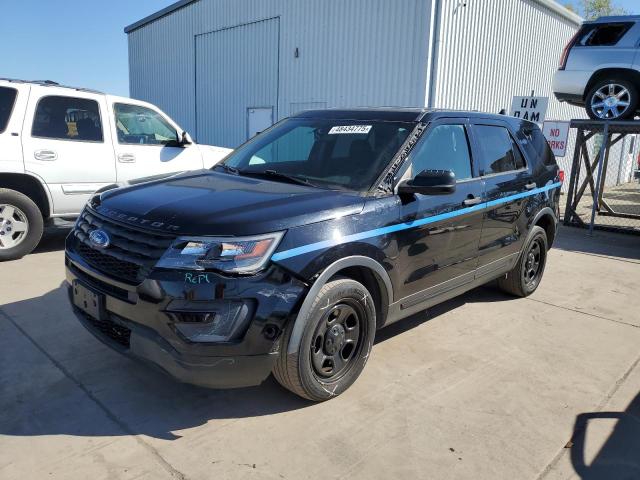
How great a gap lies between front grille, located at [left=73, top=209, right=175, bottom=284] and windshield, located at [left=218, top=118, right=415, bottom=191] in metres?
1.12

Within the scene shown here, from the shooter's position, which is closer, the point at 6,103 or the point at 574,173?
the point at 6,103

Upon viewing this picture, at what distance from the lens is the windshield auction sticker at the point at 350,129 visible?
12.7ft

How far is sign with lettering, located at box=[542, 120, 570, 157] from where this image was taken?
10.2m

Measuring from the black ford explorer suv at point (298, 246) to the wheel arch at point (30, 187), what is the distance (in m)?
3.03

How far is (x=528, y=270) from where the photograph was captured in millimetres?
5484

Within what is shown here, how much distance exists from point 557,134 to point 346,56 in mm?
5387

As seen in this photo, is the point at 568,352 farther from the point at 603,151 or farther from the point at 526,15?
the point at 526,15

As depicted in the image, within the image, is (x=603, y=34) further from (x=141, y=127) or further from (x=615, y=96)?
(x=141, y=127)

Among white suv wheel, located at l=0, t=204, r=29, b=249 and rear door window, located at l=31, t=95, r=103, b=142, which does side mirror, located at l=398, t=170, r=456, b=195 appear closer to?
rear door window, located at l=31, t=95, r=103, b=142

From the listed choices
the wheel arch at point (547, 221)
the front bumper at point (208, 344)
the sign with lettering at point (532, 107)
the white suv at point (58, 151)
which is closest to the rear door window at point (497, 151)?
the wheel arch at point (547, 221)

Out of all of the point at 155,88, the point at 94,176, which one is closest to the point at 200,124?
the point at 155,88

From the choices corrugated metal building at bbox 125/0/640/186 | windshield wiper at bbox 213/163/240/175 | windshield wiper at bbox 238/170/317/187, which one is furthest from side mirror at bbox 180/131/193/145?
corrugated metal building at bbox 125/0/640/186

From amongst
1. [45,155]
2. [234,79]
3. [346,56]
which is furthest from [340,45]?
[45,155]

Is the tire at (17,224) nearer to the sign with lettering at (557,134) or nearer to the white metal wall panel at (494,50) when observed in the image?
the white metal wall panel at (494,50)
